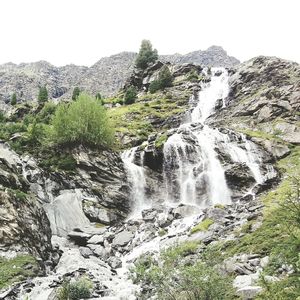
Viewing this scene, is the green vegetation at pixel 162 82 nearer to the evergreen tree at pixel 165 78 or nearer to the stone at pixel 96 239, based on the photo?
the evergreen tree at pixel 165 78

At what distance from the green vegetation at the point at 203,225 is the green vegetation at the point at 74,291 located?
10.8m

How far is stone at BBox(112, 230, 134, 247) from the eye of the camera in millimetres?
33544

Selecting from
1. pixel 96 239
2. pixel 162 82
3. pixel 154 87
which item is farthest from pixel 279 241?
pixel 162 82

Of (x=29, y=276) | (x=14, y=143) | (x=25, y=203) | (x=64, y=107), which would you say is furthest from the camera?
(x=64, y=107)

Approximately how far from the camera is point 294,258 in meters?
13.0

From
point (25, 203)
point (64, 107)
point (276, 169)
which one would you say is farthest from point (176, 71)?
point (25, 203)

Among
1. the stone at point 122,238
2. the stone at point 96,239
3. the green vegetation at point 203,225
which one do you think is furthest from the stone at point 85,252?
the green vegetation at point 203,225

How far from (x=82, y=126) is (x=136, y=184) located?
9.79m

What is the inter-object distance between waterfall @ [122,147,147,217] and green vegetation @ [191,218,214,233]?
11.2 metres

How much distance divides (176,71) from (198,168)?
190 ft

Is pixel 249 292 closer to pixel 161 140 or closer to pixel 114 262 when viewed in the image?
pixel 114 262

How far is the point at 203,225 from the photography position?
31.2 meters

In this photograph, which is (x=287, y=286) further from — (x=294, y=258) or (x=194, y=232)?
(x=194, y=232)

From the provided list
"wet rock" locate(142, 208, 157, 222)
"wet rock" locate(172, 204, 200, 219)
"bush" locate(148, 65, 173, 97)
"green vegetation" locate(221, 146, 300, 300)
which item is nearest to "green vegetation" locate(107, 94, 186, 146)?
"bush" locate(148, 65, 173, 97)
